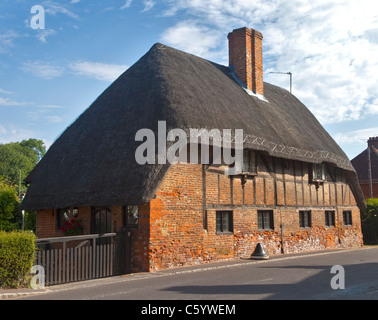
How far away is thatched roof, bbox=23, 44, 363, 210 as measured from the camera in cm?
1358

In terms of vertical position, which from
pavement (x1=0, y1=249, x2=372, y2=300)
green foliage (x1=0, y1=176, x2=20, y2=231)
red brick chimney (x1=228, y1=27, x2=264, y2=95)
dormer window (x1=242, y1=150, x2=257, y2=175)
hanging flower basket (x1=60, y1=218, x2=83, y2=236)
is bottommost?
pavement (x1=0, y1=249, x2=372, y2=300)

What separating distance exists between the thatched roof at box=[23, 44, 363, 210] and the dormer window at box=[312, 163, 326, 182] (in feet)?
2.34

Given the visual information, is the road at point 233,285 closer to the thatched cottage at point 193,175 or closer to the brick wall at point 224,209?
the brick wall at point 224,209

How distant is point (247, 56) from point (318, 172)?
720 centimetres

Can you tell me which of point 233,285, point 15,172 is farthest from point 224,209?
point 15,172

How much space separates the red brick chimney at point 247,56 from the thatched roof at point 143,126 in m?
1.39

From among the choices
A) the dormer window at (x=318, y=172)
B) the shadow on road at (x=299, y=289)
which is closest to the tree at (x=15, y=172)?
the shadow on road at (x=299, y=289)

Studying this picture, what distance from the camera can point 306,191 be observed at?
2042cm

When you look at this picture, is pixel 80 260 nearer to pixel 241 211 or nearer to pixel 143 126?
pixel 143 126

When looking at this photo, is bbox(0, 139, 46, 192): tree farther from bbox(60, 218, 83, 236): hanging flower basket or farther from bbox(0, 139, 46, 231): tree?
bbox(60, 218, 83, 236): hanging flower basket

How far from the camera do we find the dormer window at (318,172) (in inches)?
818

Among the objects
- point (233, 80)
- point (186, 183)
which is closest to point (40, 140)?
point (233, 80)

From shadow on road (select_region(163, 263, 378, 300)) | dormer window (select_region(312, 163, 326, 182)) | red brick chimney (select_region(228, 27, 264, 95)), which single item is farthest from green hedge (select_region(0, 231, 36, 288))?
red brick chimney (select_region(228, 27, 264, 95))

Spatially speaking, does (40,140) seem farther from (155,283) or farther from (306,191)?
(155,283)
